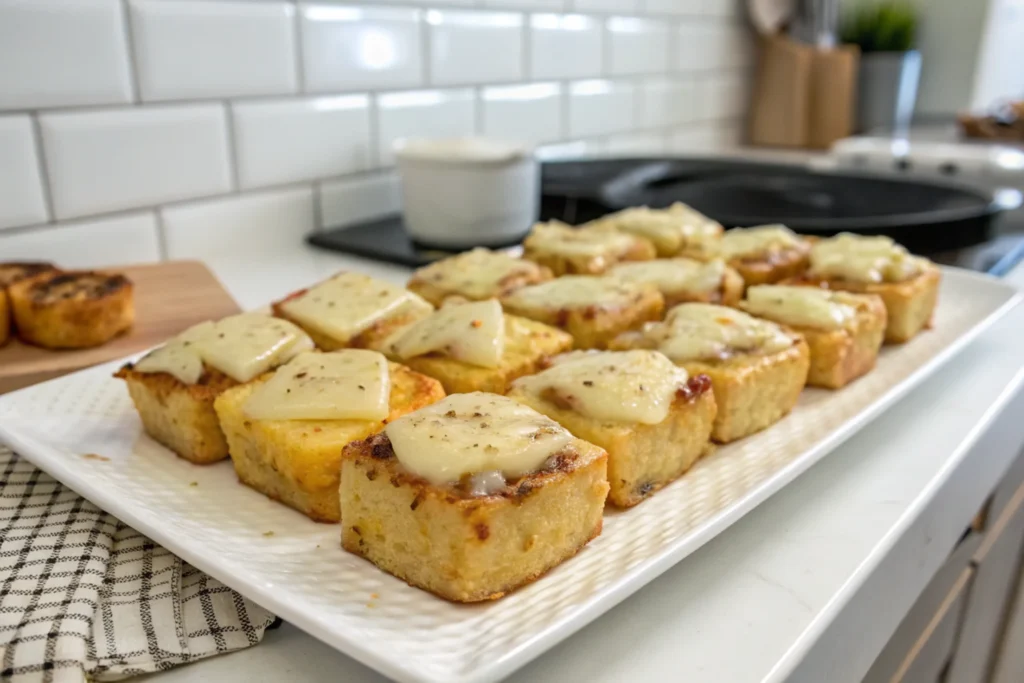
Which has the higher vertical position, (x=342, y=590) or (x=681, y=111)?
(x=681, y=111)

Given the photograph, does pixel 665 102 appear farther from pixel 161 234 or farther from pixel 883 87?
pixel 161 234

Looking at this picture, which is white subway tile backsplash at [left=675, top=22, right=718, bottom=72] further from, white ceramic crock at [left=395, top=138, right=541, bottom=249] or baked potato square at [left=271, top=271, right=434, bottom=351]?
baked potato square at [left=271, top=271, right=434, bottom=351]

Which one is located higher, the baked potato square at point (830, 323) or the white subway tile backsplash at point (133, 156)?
the white subway tile backsplash at point (133, 156)

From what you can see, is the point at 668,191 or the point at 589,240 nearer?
the point at 589,240

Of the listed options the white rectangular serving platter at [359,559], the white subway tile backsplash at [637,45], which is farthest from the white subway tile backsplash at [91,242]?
the white subway tile backsplash at [637,45]

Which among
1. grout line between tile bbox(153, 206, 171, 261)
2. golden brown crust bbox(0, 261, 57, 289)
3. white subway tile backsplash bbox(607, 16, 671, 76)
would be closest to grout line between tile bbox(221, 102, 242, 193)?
grout line between tile bbox(153, 206, 171, 261)

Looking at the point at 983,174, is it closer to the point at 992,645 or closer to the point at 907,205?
the point at 907,205

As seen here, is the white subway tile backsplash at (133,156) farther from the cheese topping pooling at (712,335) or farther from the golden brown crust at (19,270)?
the cheese topping pooling at (712,335)

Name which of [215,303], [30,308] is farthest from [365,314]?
[30,308]
